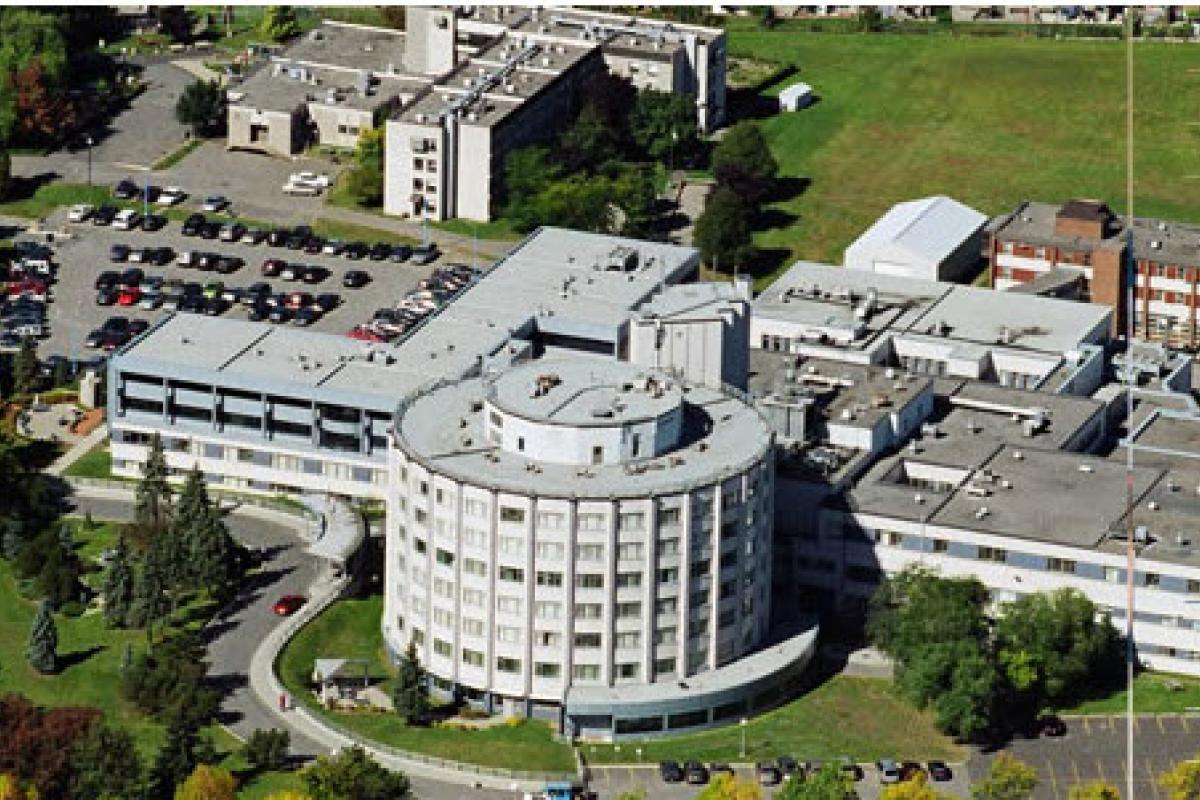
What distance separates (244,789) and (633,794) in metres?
20.9

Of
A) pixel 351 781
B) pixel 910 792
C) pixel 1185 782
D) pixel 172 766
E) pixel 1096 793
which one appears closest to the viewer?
pixel 1096 793

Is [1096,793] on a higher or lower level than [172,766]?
higher

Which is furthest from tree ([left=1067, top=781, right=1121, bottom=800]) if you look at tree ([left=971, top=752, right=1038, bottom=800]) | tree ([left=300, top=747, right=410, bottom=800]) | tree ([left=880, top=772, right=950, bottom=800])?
tree ([left=300, top=747, right=410, bottom=800])

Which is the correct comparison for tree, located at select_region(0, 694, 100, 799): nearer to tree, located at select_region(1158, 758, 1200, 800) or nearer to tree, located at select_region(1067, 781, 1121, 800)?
tree, located at select_region(1067, 781, 1121, 800)

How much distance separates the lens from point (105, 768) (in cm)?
19462

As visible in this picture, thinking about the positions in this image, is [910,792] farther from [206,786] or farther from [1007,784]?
[206,786]

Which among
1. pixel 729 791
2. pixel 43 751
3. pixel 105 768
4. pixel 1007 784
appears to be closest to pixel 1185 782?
pixel 1007 784

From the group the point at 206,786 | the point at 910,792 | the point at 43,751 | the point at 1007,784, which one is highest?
the point at 910,792

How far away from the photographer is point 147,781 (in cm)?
19612

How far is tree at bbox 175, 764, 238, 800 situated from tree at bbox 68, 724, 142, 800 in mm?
2648

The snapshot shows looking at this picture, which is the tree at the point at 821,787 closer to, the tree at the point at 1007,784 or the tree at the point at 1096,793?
the tree at the point at 1007,784

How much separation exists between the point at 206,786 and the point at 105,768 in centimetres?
588

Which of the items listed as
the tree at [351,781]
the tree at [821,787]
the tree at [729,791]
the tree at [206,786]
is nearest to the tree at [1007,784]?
the tree at [821,787]

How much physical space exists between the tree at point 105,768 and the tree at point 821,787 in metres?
33.9
